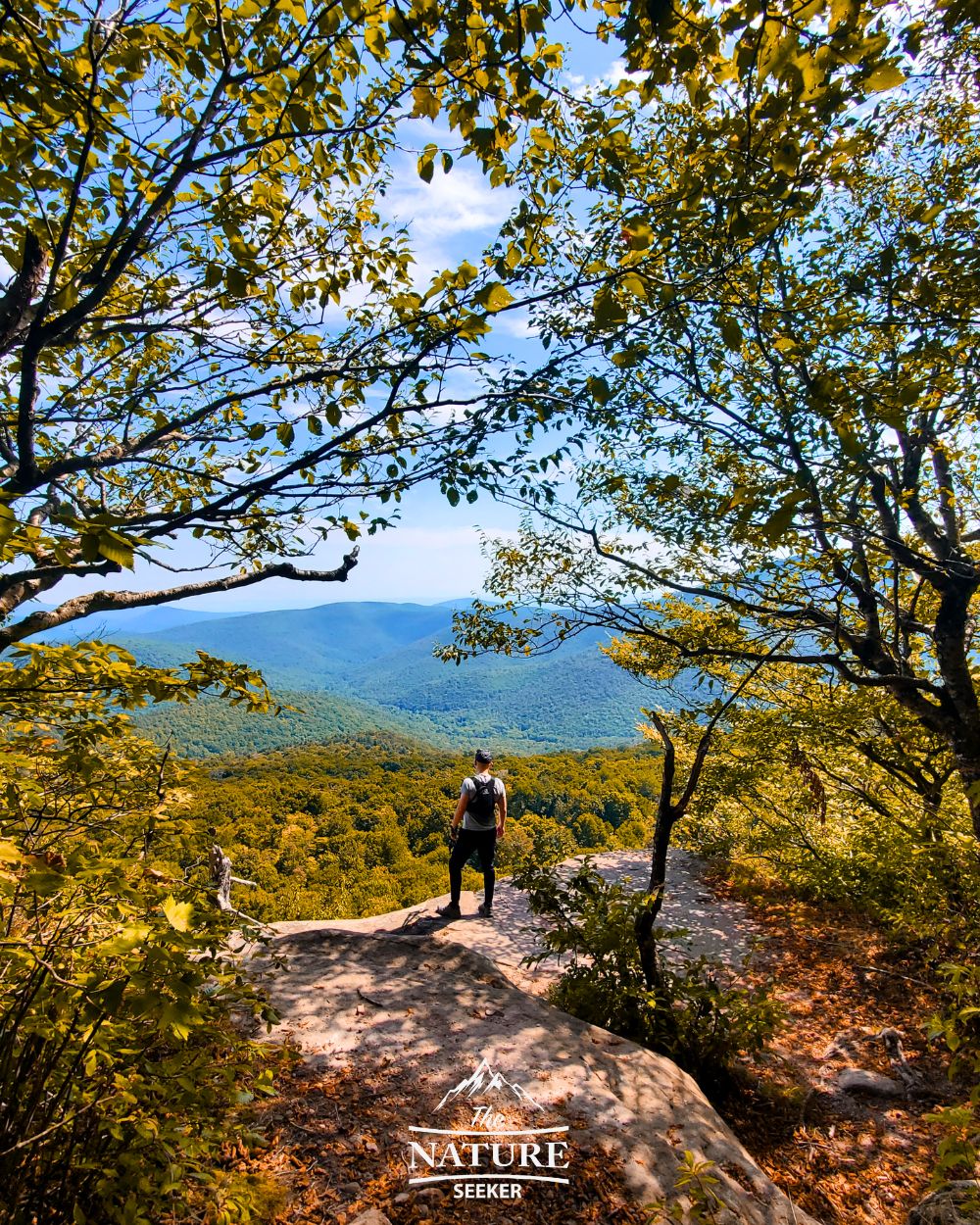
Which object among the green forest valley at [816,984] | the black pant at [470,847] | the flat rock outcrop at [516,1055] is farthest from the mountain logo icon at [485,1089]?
the black pant at [470,847]

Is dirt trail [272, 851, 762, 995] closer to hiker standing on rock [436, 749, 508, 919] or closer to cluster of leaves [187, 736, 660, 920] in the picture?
hiker standing on rock [436, 749, 508, 919]

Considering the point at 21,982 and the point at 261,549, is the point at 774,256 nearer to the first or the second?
the point at 261,549

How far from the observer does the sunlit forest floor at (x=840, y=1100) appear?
3922mm

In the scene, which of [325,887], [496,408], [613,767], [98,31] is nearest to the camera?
[98,31]

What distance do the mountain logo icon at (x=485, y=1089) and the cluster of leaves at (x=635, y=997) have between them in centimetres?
122

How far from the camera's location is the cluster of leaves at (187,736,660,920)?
3994 cm

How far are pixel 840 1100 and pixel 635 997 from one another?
213 centimetres

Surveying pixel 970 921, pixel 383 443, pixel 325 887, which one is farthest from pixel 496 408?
pixel 325 887

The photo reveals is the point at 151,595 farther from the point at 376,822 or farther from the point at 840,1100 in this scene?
the point at 376,822

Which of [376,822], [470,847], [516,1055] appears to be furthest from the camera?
[376,822]

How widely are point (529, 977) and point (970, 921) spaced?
15.1 feet

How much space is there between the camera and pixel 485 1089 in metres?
3.53

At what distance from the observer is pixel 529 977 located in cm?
667

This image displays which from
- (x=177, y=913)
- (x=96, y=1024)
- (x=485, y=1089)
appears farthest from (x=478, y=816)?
(x=177, y=913)
